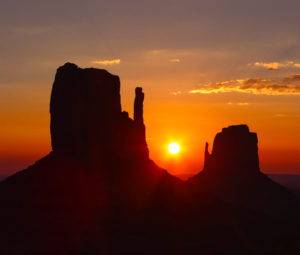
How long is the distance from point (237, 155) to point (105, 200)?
371 ft

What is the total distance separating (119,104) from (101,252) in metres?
36.6

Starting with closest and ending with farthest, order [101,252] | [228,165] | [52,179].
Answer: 1. [101,252]
2. [52,179]
3. [228,165]

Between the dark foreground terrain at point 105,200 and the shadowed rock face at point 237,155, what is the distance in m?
75.3

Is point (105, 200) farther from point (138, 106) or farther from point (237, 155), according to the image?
point (237, 155)

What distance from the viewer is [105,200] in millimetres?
90438

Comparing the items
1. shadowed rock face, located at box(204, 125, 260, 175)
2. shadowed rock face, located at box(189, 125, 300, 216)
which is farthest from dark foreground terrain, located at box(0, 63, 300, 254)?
shadowed rock face, located at box(204, 125, 260, 175)

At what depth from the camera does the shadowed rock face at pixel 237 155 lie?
194875mm

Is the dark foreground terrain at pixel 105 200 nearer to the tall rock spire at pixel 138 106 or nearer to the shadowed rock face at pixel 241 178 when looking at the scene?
the tall rock spire at pixel 138 106

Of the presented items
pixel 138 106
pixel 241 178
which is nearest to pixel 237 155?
pixel 241 178

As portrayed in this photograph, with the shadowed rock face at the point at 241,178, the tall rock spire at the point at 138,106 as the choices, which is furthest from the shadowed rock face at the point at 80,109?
the shadowed rock face at the point at 241,178

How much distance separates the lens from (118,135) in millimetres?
102500

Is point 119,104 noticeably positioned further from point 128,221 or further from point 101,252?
point 101,252

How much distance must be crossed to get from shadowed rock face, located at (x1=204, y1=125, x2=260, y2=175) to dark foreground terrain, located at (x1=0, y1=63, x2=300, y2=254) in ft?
247

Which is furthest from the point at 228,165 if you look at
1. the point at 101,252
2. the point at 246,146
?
the point at 101,252
